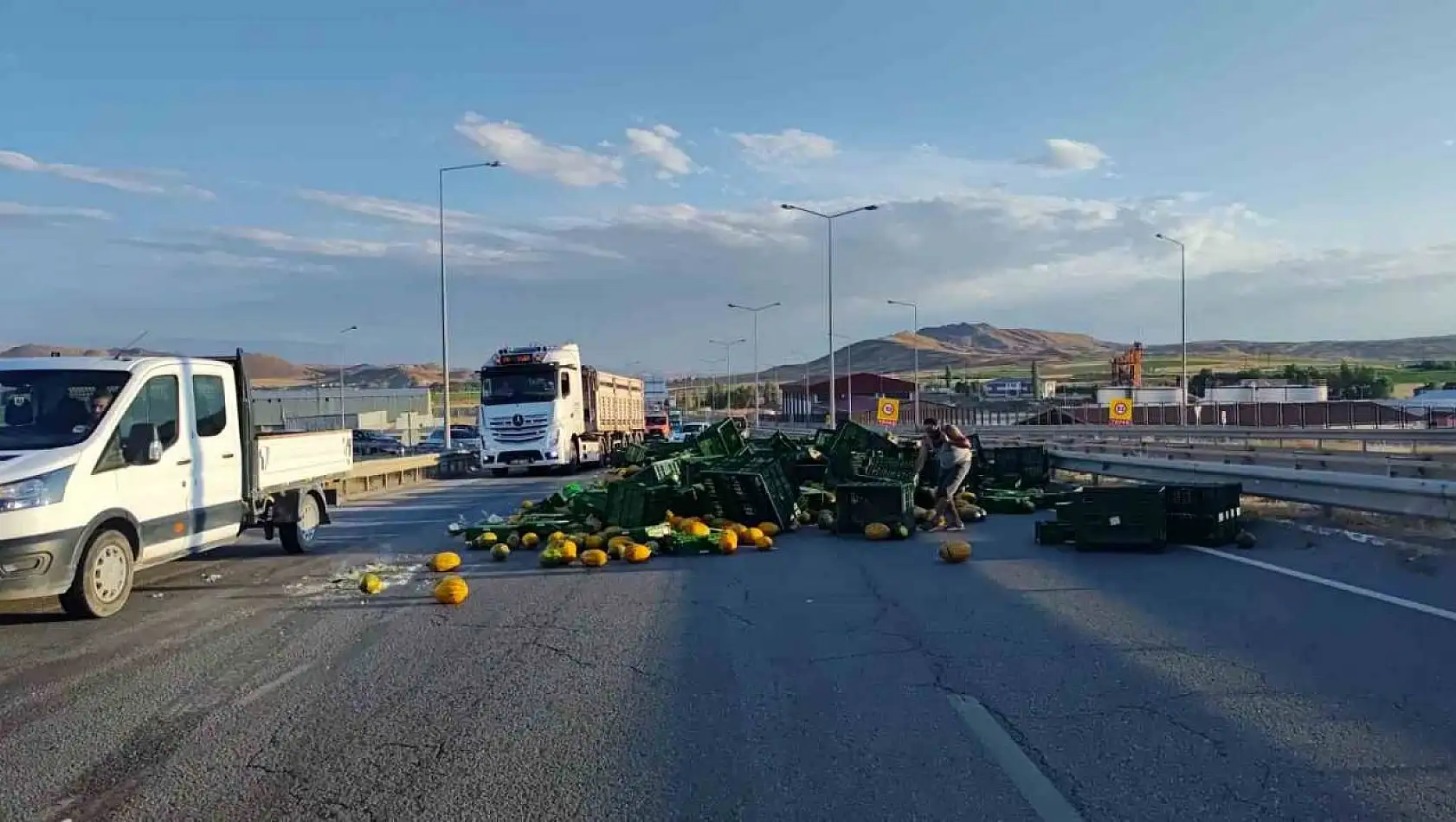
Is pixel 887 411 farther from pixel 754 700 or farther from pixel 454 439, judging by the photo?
pixel 754 700

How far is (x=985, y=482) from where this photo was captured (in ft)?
62.0

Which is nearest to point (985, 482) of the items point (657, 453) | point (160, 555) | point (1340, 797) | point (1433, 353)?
point (657, 453)

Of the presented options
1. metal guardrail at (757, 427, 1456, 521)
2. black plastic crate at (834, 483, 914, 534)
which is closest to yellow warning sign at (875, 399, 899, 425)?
metal guardrail at (757, 427, 1456, 521)

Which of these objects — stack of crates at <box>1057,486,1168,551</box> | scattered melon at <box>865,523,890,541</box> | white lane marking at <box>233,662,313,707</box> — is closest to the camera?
white lane marking at <box>233,662,313,707</box>

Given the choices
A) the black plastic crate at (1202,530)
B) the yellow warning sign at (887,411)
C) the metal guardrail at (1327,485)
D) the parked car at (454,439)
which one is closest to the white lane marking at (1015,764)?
the metal guardrail at (1327,485)

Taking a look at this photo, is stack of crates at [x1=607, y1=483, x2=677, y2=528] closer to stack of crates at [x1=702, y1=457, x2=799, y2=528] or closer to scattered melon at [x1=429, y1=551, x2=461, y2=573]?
stack of crates at [x1=702, y1=457, x2=799, y2=528]

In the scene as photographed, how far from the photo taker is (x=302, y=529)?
13148 millimetres

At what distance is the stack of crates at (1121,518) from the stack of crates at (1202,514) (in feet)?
0.66

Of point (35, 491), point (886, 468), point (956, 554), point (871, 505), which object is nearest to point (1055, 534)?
point (956, 554)

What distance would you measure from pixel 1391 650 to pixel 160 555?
31.7ft

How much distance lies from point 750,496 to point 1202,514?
18.3 ft

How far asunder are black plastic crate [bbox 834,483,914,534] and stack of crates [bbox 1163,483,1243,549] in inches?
129

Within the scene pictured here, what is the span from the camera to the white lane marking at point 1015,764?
4.66 m

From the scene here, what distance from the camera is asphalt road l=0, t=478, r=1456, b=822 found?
4.90m
